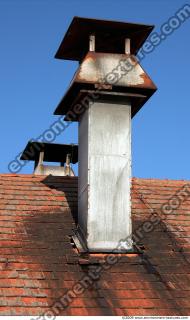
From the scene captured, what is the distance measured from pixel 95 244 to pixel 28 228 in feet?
3.47

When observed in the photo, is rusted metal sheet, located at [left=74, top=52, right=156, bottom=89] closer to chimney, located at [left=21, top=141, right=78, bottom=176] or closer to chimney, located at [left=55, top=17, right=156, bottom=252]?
chimney, located at [left=55, top=17, right=156, bottom=252]

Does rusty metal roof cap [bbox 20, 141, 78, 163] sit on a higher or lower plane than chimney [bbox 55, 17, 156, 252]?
lower

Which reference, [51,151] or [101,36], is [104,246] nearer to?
[101,36]

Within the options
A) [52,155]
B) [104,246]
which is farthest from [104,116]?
[52,155]

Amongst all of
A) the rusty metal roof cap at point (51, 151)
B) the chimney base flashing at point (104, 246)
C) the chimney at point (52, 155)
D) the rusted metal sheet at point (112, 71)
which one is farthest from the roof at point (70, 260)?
the rusty metal roof cap at point (51, 151)

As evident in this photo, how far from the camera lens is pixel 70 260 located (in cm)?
792

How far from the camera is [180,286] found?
Result: 776 centimetres

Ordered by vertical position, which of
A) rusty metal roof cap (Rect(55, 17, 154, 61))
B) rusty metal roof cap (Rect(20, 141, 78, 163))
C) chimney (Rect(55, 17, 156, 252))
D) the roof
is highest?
rusty metal roof cap (Rect(55, 17, 154, 61))

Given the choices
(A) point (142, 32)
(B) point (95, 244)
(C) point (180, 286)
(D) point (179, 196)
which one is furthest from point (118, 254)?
(A) point (142, 32)

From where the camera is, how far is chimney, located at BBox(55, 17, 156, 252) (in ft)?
27.6

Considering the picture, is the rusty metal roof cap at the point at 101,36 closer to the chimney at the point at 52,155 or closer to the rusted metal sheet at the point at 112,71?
the rusted metal sheet at the point at 112,71

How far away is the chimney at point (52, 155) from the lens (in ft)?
53.2

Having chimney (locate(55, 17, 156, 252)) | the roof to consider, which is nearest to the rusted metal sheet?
chimney (locate(55, 17, 156, 252))

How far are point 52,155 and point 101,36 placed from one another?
300 inches
